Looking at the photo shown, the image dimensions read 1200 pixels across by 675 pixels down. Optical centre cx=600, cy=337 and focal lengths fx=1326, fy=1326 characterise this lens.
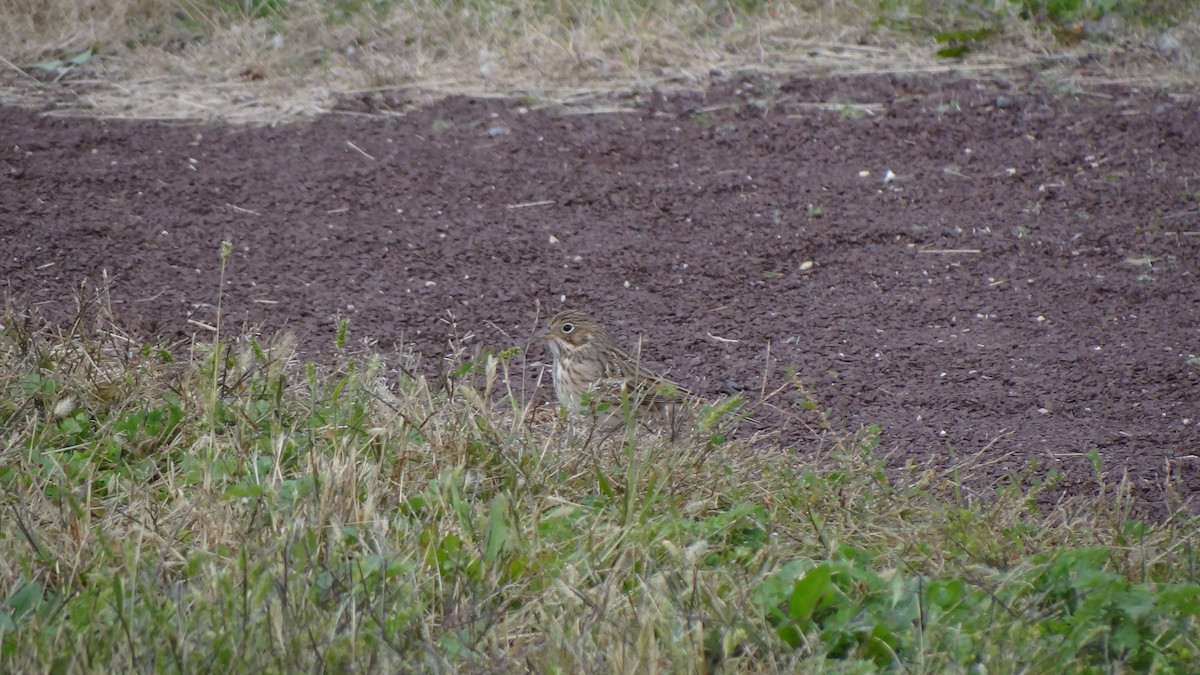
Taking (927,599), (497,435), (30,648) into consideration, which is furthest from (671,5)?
(30,648)

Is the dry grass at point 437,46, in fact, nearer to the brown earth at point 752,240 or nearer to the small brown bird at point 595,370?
the brown earth at point 752,240

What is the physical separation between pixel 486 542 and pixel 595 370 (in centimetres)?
180

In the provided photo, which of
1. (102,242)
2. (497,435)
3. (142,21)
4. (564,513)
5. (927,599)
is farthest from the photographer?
(142,21)

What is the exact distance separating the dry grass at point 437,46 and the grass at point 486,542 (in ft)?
13.5

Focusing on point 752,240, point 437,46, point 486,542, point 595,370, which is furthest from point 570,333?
point 437,46

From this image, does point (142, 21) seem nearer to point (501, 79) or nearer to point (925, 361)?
point (501, 79)

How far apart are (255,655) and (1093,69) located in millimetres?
7781

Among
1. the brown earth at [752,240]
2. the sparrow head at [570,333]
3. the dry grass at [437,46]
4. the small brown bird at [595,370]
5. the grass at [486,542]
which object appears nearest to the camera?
the grass at [486,542]

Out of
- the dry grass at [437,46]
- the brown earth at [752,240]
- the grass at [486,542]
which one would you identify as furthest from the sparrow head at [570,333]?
the dry grass at [437,46]

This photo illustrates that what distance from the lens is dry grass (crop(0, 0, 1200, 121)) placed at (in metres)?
8.95

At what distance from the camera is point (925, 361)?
586 centimetres

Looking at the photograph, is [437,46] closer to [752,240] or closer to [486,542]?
[752,240]

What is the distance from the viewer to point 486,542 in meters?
3.90

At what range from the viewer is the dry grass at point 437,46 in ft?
29.4
